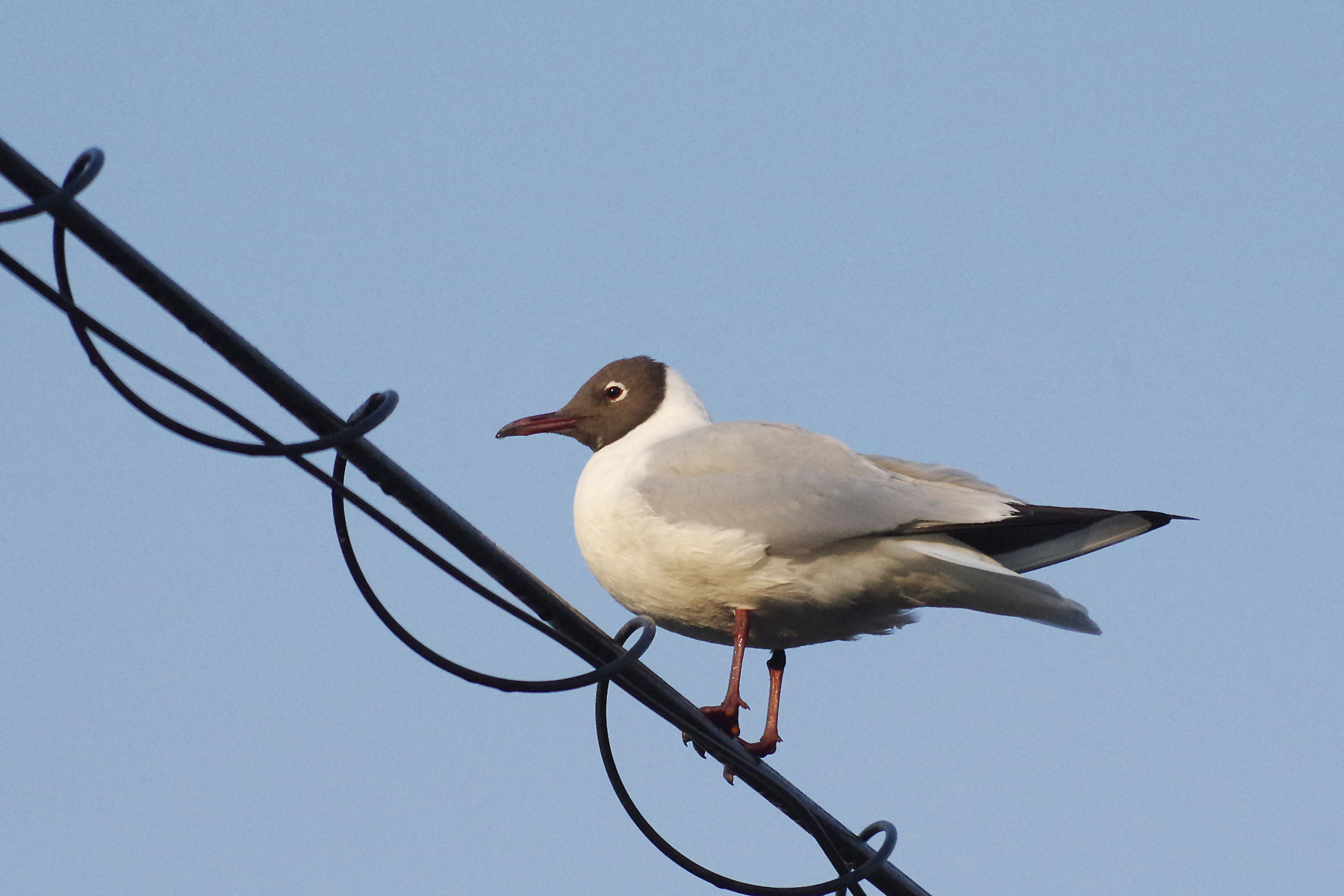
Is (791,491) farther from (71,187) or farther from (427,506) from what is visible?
(71,187)

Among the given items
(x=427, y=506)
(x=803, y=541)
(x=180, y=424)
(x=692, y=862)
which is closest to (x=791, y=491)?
(x=803, y=541)

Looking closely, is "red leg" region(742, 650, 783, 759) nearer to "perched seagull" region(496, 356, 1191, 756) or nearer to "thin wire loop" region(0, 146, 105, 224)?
"perched seagull" region(496, 356, 1191, 756)

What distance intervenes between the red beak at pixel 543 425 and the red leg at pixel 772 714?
62.0 inches

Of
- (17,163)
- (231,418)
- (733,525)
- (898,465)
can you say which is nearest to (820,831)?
(733,525)

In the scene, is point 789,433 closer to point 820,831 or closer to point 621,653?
point 820,831

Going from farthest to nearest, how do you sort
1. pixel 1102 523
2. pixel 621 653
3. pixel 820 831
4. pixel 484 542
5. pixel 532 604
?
pixel 1102 523 → pixel 820 831 → pixel 621 653 → pixel 532 604 → pixel 484 542

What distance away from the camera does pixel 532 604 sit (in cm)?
319

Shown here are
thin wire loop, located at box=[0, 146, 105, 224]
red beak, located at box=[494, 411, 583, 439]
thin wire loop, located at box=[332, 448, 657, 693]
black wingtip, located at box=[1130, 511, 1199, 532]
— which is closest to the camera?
thin wire loop, located at box=[0, 146, 105, 224]

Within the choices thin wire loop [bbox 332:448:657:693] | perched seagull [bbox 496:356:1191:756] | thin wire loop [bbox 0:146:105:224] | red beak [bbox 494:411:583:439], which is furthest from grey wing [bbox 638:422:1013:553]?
thin wire loop [bbox 0:146:105:224]

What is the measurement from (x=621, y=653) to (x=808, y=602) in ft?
6.30

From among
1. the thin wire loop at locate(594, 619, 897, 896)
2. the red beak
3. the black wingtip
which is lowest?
the thin wire loop at locate(594, 619, 897, 896)

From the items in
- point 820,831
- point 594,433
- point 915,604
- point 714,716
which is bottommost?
point 820,831

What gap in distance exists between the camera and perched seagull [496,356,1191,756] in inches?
201

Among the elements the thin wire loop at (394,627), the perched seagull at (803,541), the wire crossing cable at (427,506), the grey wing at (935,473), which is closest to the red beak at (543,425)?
the perched seagull at (803,541)
